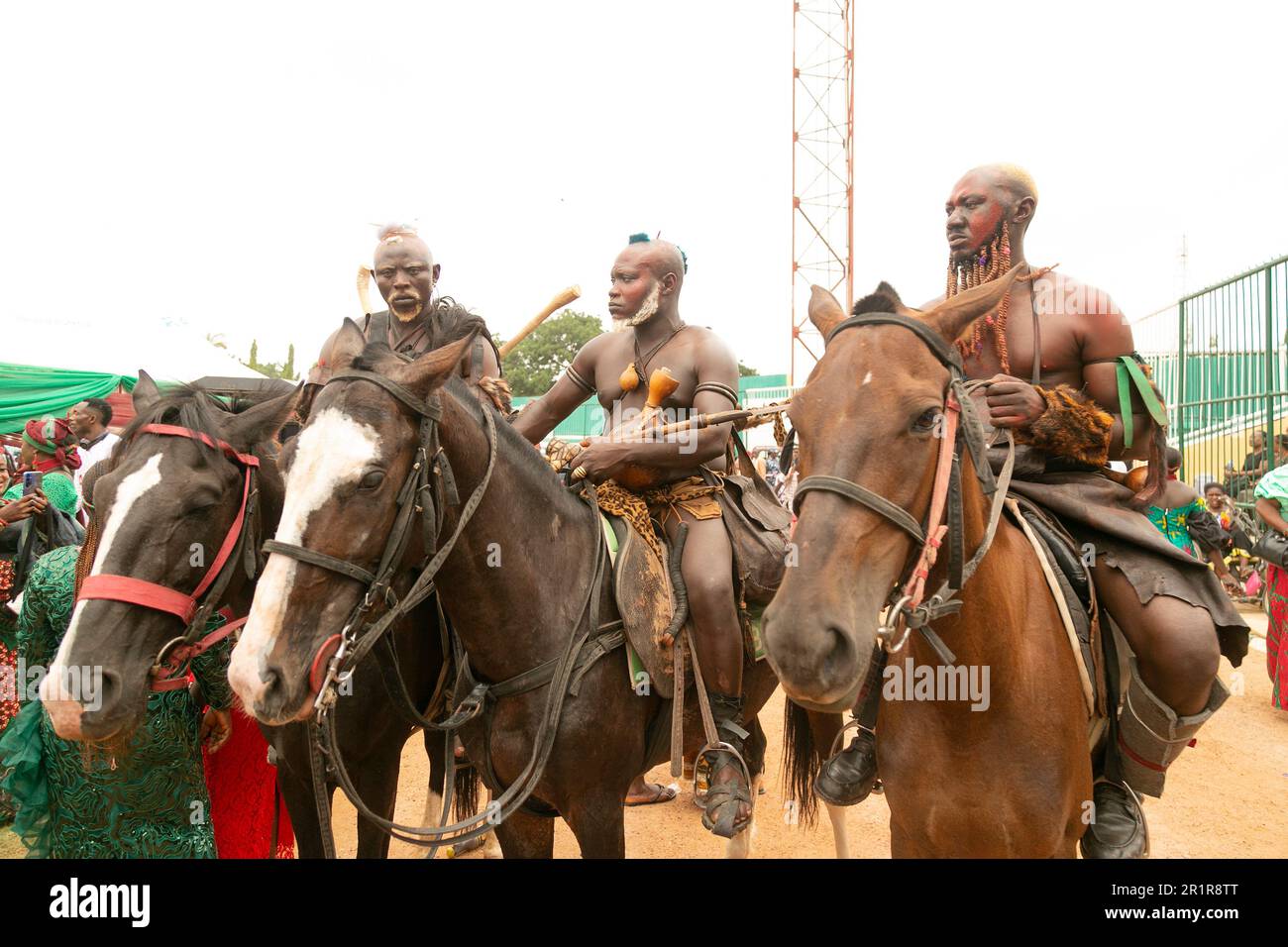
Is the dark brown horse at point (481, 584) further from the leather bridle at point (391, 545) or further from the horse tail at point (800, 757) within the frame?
the horse tail at point (800, 757)

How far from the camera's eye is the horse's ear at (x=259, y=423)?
2.95 m

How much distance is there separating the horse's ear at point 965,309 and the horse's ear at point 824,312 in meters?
0.34

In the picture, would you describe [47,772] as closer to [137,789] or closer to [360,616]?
[137,789]

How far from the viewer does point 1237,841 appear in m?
5.06

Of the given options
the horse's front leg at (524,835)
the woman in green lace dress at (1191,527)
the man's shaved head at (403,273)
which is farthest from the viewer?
the woman in green lace dress at (1191,527)

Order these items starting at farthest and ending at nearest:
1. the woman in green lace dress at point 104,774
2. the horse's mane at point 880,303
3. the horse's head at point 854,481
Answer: the woman in green lace dress at point 104,774
the horse's mane at point 880,303
the horse's head at point 854,481

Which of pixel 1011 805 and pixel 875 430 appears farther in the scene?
pixel 1011 805

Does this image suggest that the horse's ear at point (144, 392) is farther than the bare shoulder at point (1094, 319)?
Yes

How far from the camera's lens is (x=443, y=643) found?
3412 millimetres

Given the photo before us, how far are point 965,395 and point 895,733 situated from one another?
1.12 meters

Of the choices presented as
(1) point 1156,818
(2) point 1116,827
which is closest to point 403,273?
(2) point 1116,827

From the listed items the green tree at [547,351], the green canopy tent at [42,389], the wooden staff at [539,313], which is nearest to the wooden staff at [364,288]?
the wooden staff at [539,313]
